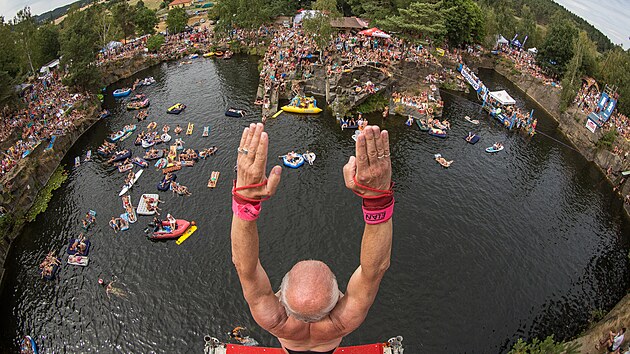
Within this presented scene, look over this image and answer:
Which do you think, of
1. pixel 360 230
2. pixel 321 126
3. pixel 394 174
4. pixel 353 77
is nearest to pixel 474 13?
pixel 353 77

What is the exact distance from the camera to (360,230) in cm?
4019

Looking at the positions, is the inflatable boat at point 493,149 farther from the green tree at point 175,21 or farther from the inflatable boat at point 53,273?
the green tree at point 175,21

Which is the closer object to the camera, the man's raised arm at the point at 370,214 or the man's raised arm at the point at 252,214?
the man's raised arm at the point at 370,214

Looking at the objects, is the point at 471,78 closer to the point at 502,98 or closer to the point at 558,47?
the point at 502,98

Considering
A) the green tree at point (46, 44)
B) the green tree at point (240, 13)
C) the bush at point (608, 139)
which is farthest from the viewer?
the green tree at point (240, 13)

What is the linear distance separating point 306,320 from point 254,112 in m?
58.3

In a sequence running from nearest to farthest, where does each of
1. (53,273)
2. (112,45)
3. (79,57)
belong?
(53,273) → (79,57) → (112,45)

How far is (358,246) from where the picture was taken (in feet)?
124

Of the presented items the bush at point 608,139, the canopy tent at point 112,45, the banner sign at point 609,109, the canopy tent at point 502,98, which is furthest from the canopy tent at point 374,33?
the canopy tent at point 112,45

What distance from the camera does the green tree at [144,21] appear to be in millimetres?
89562

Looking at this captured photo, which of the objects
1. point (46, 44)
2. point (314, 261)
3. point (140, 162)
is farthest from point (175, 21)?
point (314, 261)

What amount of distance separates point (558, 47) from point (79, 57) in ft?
275

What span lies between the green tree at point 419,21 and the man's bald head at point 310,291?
233ft

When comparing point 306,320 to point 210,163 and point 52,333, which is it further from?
point 210,163
